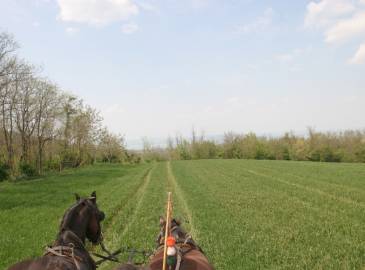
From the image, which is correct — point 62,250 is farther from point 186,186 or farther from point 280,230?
point 186,186

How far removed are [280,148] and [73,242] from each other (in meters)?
81.8

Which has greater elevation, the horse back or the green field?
the horse back

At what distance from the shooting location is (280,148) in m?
84.2

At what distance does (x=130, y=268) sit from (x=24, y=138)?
143 feet

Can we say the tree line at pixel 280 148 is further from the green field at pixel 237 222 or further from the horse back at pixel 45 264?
the horse back at pixel 45 264

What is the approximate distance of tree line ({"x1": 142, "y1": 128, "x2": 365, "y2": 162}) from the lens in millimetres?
71562

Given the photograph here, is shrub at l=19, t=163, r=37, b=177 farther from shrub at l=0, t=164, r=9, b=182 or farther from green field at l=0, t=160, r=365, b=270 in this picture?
green field at l=0, t=160, r=365, b=270

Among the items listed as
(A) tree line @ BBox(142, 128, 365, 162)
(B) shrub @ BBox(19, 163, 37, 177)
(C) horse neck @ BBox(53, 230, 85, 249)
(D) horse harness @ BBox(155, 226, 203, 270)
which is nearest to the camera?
(D) horse harness @ BBox(155, 226, 203, 270)

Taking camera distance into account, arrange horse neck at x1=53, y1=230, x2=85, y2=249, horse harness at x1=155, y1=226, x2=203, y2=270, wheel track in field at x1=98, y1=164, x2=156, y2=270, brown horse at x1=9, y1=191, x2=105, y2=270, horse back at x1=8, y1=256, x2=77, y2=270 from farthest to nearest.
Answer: wheel track in field at x1=98, y1=164, x2=156, y2=270
horse neck at x1=53, y1=230, x2=85, y2=249
horse harness at x1=155, y1=226, x2=203, y2=270
brown horse at x1=9, y1=191, x2=105, y2=270
horse back at x1=8, y1=256, x2=77, y2=270

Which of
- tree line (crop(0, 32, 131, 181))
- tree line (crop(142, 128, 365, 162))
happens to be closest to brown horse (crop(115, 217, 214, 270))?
tree line (crop(0, 32, 131, 181))

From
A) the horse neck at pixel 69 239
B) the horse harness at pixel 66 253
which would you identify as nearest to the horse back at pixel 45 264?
the horse harness at pixel 66 253

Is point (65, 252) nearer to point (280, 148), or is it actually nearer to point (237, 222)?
point (237, 222)

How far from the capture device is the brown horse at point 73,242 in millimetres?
4461

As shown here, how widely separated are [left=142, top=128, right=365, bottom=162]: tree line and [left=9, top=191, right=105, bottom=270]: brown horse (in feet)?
223
